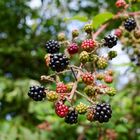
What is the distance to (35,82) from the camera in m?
4.82

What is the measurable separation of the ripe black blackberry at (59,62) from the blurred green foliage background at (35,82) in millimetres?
1582

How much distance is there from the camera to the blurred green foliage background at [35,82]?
4434 mm

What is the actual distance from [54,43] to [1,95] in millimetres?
2237

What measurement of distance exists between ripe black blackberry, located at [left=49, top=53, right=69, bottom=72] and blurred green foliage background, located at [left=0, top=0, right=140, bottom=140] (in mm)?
1582

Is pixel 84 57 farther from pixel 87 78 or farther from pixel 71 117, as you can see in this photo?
pixel 71 117

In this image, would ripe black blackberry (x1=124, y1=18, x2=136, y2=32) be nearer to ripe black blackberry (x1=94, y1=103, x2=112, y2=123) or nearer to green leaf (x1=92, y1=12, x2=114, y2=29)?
green leaf (x1=92, y1=12, x2=114, y2=29)

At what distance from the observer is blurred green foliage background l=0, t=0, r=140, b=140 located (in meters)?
4.43

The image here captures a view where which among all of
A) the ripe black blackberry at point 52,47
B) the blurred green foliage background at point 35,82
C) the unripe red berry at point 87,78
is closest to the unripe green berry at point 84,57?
the unripe red berry at point 87,78

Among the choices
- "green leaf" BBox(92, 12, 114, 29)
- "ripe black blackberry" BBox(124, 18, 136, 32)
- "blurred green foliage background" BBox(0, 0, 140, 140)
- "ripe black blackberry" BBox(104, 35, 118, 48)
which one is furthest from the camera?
"blurred green foliage background" BBox(0, 0, 140, 140)

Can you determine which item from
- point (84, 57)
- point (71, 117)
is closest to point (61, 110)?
point (71, 117)

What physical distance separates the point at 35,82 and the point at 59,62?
8.18ft

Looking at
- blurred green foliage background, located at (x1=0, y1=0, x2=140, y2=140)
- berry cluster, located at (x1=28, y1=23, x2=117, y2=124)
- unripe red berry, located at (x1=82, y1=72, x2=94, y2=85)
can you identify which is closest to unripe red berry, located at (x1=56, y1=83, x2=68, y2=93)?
berry cluster, located at (x1=28, y1=23, x2=117, y2=124)

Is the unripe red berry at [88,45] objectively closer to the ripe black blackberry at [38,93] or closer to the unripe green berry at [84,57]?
the unripe green berry at [84,57]

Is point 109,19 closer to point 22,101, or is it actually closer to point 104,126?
point 104,126
